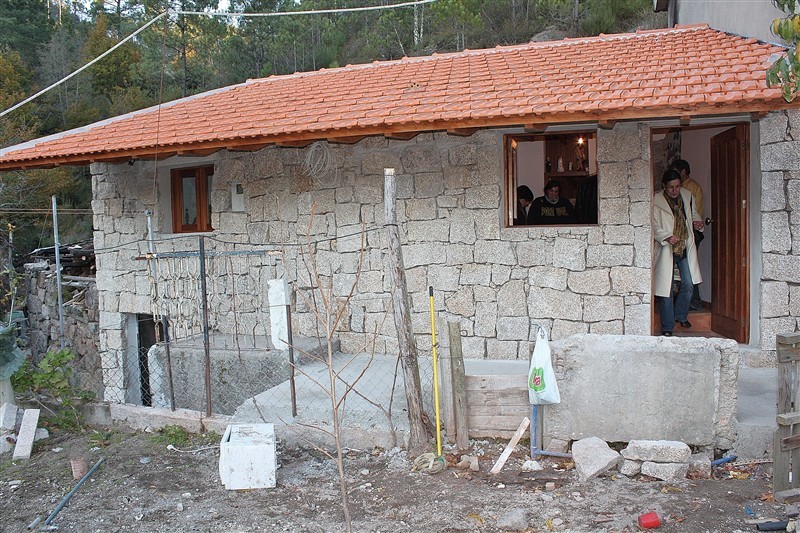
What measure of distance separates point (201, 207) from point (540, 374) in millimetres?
5914

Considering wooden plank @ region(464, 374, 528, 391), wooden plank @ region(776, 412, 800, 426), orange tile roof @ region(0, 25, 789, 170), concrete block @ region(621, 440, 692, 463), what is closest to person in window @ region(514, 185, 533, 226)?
orange tile roof @ region(0, 25, 789, 170)

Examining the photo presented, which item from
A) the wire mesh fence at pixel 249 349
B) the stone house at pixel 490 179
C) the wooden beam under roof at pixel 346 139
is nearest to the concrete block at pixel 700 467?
the wire mesh fence at pixel 249 349

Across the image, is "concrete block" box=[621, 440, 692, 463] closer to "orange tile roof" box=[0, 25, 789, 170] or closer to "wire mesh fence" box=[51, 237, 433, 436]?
"wire mesh fence" box=[51, 237, 433, 436]

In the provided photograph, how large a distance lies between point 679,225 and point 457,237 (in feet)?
7.38

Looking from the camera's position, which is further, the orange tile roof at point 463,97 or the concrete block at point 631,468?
the orange tile roof at point 463,97

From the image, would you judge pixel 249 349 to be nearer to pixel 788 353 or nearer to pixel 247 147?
pixel 247 147

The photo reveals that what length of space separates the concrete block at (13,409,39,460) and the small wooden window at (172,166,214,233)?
386cm

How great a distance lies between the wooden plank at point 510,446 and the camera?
4.81 metres

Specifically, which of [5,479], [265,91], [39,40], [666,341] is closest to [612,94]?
[666,341]

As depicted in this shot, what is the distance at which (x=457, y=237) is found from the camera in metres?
7.27

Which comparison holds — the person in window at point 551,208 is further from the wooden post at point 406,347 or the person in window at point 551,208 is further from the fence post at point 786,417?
the fence post at point 786,417

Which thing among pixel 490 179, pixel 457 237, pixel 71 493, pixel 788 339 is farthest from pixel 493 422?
pixel 71 493

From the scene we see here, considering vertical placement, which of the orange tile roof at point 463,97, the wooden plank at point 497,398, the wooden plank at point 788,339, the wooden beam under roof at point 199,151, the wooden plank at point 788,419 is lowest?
the wooden plank at point 497,398

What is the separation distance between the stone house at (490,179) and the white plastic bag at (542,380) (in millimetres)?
2186
